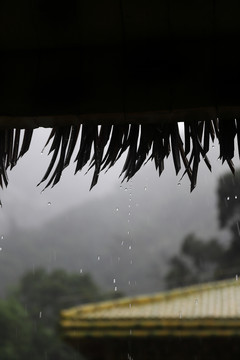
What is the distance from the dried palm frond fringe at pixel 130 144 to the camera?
499 mm

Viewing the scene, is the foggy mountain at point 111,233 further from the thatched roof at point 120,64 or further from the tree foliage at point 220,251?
the thatched roof at point 120,64

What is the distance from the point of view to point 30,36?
482mm

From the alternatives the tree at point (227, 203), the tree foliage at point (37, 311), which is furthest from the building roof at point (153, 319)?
the tree at point (227, 203)

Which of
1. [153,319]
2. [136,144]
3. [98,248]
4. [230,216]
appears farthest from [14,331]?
[136,144]

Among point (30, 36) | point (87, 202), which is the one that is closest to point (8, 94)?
point (30, 36)

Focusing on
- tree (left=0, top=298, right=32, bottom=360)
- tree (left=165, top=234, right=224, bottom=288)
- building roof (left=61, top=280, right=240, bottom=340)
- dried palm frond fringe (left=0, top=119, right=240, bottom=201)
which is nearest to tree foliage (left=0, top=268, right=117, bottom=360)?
tree (left=0, top=298, right=32, bottom=360)

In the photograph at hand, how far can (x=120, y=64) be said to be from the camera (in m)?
0.49

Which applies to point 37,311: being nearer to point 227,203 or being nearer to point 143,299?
point 227,203

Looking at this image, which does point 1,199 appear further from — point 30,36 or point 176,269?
point 176,269

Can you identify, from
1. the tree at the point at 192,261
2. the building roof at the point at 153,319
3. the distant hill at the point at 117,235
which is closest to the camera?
the building roof at the point at 153,319

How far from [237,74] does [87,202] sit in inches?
Result: 151

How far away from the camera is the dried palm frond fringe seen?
50cm

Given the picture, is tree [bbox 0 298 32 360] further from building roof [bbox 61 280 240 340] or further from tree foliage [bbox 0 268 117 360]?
building roof [bbox 61 280 240 340]

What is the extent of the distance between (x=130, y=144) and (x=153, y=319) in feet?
3.73
